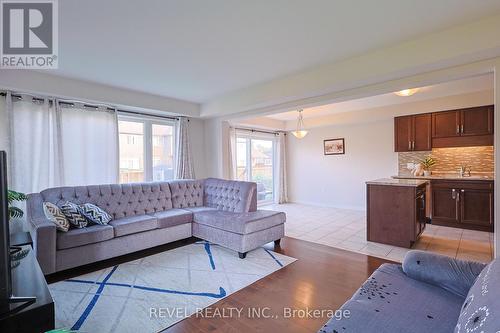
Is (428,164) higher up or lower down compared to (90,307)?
higher up

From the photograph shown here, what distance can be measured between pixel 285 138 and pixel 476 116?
14.7 ft

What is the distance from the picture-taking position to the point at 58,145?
360 centimetres

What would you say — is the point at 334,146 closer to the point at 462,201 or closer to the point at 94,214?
the point at 462,201

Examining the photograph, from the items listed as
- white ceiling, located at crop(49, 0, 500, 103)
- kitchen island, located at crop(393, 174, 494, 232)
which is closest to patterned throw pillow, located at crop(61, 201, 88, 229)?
white ceiling, located at crop(49, 0, 500, 103)

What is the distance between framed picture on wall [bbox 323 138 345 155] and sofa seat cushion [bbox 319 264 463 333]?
542 centimetres

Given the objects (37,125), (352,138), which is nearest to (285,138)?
(352,138)

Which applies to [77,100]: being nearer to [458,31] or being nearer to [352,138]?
[458,31]

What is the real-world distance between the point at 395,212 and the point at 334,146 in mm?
3431

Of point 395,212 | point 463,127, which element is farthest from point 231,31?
point 463,127

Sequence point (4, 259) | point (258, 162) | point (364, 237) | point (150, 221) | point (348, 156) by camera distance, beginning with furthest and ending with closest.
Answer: point (258, 162) < point (348, 156) < point (364, 237) < point (150, 221) < point (4, 259)

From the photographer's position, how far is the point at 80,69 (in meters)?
3.16

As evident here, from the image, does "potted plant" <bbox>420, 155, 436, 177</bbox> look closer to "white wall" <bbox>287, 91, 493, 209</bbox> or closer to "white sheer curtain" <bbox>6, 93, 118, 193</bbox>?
"white wall" <bbox>287, 91, 493, 209</bbox>

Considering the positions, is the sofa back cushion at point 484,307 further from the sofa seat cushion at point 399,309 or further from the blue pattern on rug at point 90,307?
the blue pattern on rug at point 90,307

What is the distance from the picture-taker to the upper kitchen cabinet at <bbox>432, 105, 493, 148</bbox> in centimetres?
444
